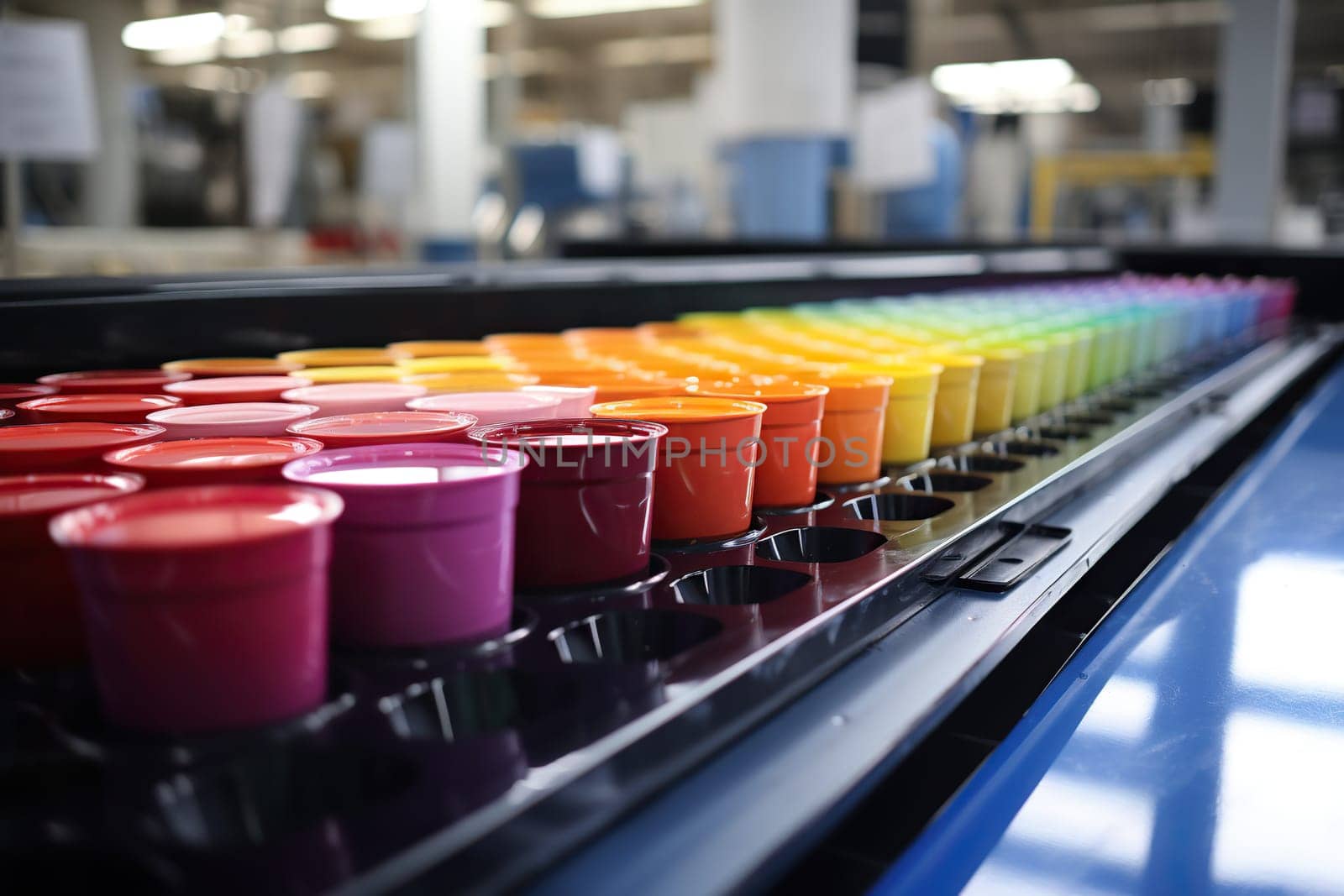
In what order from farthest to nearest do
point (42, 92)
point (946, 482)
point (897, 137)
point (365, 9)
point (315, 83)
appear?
1. point (315, 83)
2. point (365, 9)
3. point (897, 137)
4. point (42, 92)
5. point (946, 482)

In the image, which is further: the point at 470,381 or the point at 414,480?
the point at 470,381

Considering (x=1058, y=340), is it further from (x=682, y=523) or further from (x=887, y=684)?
(x=887, y=684)

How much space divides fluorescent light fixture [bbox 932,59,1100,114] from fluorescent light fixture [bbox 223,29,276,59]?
348 inches

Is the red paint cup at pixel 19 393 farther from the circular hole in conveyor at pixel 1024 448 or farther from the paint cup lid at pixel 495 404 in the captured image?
the circular hole in conveyor at pixel 1024 448

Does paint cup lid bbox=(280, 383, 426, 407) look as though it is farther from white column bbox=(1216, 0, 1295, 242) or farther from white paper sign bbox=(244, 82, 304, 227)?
white column bbox=(1216, 0, 1295, 242)

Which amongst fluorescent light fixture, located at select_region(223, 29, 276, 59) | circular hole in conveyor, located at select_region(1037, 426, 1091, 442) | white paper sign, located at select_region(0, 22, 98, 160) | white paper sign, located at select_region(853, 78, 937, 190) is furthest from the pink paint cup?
fluorescent light fixture, located at select_region(223, 29, 276, 59)

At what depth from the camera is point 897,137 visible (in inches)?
221

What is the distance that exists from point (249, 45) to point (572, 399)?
14.7m

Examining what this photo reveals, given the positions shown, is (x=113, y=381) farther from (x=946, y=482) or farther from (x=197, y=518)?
(x=946, y=482)

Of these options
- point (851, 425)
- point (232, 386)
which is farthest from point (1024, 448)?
point (232, 386)

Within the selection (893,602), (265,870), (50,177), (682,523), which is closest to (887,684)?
(893,602)

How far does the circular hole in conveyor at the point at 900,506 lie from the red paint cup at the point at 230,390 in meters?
0.49

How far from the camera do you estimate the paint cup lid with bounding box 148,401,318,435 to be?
0.75 metres

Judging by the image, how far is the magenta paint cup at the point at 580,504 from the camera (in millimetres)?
679
